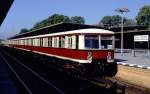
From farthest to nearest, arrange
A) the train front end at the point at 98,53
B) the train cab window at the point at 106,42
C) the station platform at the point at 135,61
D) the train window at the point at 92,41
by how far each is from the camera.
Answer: the station platform at the point at 135,61 → the train cab window at the point at 106,42 → the train window at the point at 92,41 → the train front end at the point at 98,53

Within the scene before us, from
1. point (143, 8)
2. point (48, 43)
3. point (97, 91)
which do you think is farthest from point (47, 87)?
point (143, 8)

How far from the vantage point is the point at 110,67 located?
21188mm

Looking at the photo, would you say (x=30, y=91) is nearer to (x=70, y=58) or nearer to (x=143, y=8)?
(x=70, y=58)

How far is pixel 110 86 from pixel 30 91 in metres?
4.09

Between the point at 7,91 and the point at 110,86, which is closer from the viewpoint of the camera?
the point at 7,91

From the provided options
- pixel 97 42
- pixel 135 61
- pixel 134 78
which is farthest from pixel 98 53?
pixel 135 61

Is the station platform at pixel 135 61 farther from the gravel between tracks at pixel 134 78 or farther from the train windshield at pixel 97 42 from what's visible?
the train windshield at pixel 97 42

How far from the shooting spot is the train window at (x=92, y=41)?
20734mm

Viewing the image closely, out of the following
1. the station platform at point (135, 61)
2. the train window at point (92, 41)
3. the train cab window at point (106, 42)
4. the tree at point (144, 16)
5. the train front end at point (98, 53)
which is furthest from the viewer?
the tree at point (144, 16)

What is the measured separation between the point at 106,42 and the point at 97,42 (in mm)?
678

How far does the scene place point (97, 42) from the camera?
21.0 meters

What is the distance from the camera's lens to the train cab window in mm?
21158

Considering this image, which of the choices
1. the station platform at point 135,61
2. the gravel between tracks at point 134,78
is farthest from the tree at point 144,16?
the gravel between tracks at point 134,78

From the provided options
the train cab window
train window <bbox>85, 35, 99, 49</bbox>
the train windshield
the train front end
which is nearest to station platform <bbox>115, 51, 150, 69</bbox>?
the train front end
